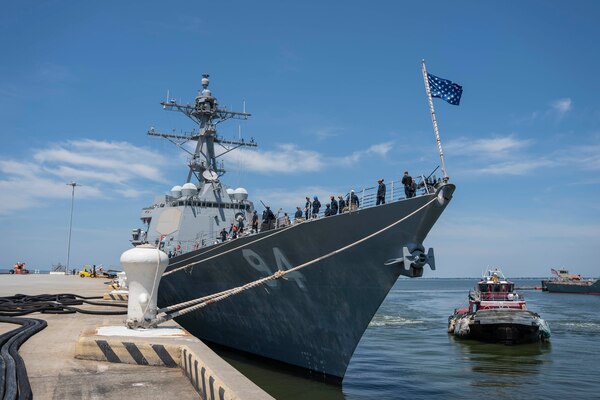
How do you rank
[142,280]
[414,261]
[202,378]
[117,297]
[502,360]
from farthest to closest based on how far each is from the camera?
[502,360] < [117,297] < [414,261] < [142,280] < [202,378]

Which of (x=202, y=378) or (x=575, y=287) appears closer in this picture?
(x=202, y=378)

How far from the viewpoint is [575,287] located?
6406 centimetres

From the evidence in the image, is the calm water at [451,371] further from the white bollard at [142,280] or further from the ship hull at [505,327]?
the white bollard at [142,280]

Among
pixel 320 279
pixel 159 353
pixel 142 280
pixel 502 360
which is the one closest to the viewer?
pixel 159 353

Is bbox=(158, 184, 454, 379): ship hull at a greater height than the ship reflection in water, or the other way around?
bbox=(158, 184, 454, 379): ship hull

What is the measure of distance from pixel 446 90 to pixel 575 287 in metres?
66.0

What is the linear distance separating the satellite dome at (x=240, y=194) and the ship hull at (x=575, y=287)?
57352mm

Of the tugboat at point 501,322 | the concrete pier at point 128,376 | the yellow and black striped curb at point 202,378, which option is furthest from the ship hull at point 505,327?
the yellow and black striped curb at point 202,378

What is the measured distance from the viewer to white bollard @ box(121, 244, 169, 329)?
6.27 m

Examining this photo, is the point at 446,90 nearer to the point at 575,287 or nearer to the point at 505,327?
the point at 505,327

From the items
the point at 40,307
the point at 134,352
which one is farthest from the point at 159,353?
the point at 40,307

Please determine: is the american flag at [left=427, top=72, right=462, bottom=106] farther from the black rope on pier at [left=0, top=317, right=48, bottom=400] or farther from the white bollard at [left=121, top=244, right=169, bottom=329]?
the black rope on pier at [left=0, top=317, right=48, bottom=400]

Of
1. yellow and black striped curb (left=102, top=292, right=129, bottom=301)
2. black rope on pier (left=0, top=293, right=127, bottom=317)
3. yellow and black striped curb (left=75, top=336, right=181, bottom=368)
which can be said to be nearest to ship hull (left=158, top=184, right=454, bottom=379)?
yellow and black striped curb (left=102, top=292, right=129, bottom=301)

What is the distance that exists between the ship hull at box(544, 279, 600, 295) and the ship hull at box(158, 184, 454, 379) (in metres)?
61.7
